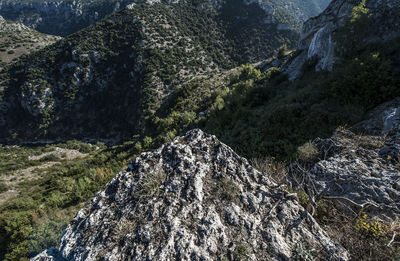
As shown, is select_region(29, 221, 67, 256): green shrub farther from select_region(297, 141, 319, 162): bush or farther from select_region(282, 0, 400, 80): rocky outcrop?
select_region(282, 0, 400, 80): rocky outcrop

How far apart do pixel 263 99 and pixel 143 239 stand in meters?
14.6

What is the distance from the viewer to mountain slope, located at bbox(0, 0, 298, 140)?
51719 mm

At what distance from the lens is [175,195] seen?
3.07 m

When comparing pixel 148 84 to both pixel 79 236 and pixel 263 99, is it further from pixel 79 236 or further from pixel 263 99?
pixel 79 236

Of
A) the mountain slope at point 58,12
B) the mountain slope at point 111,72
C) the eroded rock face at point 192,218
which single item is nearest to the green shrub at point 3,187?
the eroded rock face at point 192,218

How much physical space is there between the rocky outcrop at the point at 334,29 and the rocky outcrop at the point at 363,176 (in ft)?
31.5

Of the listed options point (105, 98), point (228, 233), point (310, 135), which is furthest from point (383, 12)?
point (105, 98)

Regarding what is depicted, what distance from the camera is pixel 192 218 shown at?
277 cm

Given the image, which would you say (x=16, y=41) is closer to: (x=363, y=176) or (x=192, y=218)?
(x=192, y=218)

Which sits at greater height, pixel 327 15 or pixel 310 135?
pixel 327 15

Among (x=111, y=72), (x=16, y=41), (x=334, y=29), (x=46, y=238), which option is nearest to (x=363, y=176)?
(x=46, y=238)

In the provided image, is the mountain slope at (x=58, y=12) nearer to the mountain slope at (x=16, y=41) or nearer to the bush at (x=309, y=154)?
the mountain slope at (x=16, y=41)

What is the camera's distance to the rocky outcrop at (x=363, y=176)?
2971 mm

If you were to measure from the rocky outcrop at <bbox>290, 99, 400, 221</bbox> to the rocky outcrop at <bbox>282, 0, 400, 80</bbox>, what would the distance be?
378 inches
